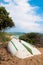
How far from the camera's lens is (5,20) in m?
17.9

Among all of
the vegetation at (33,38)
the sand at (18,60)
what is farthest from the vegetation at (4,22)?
the sand at (18,60)

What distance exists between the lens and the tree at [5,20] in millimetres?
17614

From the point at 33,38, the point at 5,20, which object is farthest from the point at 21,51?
the point at 5,20

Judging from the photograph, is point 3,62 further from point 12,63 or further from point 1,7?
point 1,7

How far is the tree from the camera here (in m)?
17.6

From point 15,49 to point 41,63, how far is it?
86.6 inches

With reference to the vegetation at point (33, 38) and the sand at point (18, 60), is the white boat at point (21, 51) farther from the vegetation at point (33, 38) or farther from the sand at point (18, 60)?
the vegetation at point (33, 38)

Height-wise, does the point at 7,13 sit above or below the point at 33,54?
above

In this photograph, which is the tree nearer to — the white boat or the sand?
the white boat

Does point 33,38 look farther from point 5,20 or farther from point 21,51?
point 21,51

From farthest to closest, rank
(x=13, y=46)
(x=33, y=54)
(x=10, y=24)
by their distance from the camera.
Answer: (x=10, y=24) → (x=13, y=46) → (x=33, y=54)

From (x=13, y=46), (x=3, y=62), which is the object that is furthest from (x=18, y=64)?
(x=13, y=46)

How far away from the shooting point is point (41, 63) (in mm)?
8281

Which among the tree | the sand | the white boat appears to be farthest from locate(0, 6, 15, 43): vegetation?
the sand
